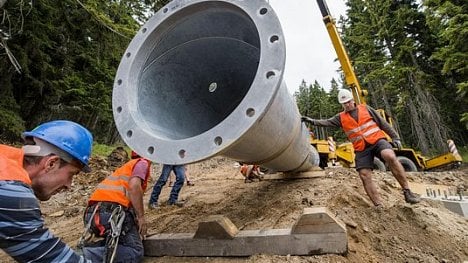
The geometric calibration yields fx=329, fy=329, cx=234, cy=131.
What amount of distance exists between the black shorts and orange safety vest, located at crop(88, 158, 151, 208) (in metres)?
2.45

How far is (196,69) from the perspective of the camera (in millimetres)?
2695

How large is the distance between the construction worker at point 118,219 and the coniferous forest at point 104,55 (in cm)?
399

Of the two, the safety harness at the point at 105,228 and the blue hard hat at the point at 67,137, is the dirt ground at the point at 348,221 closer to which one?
the safety harness at the point at 105,228

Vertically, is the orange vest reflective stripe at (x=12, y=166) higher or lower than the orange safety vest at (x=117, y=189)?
higher

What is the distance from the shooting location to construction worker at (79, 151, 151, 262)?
2531mm

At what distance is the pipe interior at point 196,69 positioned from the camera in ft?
7.23

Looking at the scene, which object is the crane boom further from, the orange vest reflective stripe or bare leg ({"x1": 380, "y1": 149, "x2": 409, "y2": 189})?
the orange vest reflective stripe

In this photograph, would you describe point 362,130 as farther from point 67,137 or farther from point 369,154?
point 67,137

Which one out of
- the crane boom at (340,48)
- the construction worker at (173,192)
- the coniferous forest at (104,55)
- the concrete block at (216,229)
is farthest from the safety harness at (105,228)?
the crane boom at (340,48)

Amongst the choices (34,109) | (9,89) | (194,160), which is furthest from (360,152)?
(34,109)

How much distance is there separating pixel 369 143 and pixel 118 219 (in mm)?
2855

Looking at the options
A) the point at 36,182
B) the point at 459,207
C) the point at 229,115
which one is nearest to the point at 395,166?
the point at 459,207

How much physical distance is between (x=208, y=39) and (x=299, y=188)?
2238 millimetres

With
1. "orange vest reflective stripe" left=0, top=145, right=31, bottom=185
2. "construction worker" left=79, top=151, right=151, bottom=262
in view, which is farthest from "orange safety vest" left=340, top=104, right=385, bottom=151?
"orange vest reflective stripe" left=0, top=145, right=31, bottom=185
